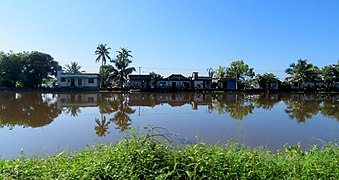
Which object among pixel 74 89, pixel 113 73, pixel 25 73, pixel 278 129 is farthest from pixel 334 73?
pixel 25 73

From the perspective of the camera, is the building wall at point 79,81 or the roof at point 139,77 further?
the roof at point 139,77

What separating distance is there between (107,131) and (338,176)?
8317 mm

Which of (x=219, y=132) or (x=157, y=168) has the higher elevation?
(x=157, y=168)

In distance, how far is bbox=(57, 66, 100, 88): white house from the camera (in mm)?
40594

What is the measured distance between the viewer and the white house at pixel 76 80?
40.6 m

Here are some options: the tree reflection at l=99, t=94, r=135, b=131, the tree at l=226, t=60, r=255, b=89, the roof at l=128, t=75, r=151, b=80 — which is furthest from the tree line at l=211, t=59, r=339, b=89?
the tree reflection at l=99, t=94, r=135, b=131

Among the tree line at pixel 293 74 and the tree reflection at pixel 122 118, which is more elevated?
the tree line at pixel 293 74

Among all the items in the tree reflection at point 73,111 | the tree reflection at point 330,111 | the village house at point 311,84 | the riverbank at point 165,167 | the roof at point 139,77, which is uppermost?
the roof at point 139,77

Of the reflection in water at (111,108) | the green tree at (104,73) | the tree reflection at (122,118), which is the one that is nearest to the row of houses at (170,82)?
the green tree at (104,73)

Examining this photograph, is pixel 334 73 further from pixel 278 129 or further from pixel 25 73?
pixel 25 73

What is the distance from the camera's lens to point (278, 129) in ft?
35.7

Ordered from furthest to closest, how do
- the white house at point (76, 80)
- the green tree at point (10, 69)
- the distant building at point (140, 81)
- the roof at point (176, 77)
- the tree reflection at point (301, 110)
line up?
the roof at point (176, 77)
the distant building at point (140, 81)
the white house at point (76, 80)
the green tree at point (10, 69)
the tree reflection at point (301, 110)

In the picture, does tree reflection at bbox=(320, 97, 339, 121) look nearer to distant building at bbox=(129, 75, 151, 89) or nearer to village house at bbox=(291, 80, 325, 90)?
distant building at bbox=(129, 75, 151, 89)

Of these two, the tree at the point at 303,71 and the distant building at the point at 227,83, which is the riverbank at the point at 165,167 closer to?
the distant building at the point at 227,83
